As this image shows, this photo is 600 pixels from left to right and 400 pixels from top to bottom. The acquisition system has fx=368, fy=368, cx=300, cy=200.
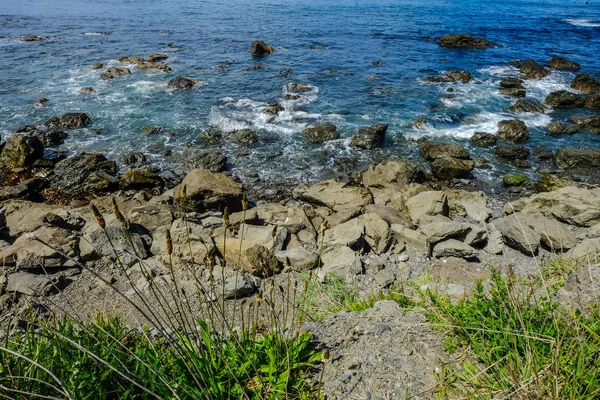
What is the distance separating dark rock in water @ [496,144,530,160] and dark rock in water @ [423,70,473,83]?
11821 millimetres

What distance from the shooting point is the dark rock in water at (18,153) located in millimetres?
15852

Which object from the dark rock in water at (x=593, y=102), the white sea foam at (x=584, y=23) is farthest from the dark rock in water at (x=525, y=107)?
the white sea foam at (x=584, y=23)

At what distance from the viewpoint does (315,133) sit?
720 inches

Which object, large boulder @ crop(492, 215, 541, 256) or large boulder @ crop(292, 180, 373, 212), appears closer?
large boulder @ crop(492, 215, 541, 256)

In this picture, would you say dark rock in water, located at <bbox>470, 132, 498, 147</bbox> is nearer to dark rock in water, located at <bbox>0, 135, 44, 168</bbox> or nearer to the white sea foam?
dark rock in water, located at <bbox>0, 135, 44, 168</bbox>

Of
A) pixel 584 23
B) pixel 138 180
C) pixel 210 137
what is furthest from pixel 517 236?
pixel 584 23

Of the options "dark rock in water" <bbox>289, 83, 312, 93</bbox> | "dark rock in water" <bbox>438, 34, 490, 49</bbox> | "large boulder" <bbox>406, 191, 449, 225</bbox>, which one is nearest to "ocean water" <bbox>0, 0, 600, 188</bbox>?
"dark rock in water" <bbox>289, 83, 312, 93</bbox>

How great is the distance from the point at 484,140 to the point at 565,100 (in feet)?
28.4

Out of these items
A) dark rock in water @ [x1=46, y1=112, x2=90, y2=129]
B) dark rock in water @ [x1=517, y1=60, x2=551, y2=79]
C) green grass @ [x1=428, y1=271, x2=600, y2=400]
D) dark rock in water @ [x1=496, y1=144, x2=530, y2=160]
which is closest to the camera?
green grass @ [x1=428, y1=271, x2=600, y2=400]

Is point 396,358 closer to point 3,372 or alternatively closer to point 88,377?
point 88,377

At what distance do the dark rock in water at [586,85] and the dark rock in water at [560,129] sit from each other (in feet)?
24.2

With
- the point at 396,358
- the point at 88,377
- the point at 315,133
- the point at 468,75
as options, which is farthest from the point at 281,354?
the point at 468,75

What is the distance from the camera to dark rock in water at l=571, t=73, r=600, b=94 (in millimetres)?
24002

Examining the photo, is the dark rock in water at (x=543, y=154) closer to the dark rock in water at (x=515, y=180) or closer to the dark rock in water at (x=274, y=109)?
the dark rock in water at (x=515, y=180)
